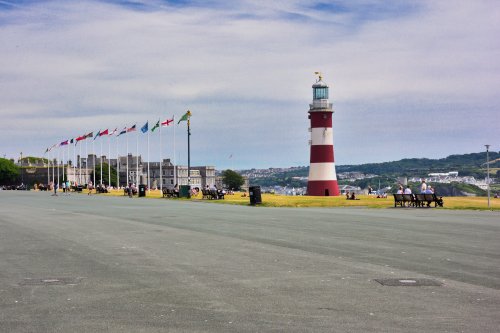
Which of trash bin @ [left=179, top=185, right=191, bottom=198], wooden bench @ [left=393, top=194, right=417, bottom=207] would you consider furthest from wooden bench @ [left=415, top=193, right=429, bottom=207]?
trash bin @ [left=179, top=185, right=191, bottom=198]

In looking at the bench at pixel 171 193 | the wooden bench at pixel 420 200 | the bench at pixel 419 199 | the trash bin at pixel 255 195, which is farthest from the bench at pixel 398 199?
the bench at pixel 171 193

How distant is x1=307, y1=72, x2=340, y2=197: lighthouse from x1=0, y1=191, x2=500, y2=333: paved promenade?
50504 millimetres

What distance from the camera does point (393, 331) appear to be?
8.37m

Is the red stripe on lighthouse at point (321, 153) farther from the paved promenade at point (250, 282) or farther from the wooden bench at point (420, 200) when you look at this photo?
the paved promenade at point (250, 282)

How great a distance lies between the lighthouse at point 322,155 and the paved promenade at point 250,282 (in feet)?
166

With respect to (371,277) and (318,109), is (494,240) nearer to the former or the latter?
(371,277)

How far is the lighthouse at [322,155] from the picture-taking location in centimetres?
7275

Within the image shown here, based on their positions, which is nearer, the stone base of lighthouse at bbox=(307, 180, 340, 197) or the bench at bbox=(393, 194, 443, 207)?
the bench at bbox=(393, 194, 443, 207)

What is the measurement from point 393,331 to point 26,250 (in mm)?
11436

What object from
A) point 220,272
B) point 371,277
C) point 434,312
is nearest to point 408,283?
point 371,277

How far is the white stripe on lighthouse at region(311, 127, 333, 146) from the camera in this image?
73225 millimetres

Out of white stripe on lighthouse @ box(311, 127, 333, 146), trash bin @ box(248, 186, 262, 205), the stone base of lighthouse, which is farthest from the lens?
white stripe on lighthouse @ box(311, 127, 333, 146)

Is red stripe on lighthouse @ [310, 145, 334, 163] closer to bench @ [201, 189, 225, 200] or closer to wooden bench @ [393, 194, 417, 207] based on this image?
bench @ [201, 189, 225, 200]

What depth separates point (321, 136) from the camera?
73.2 meters
